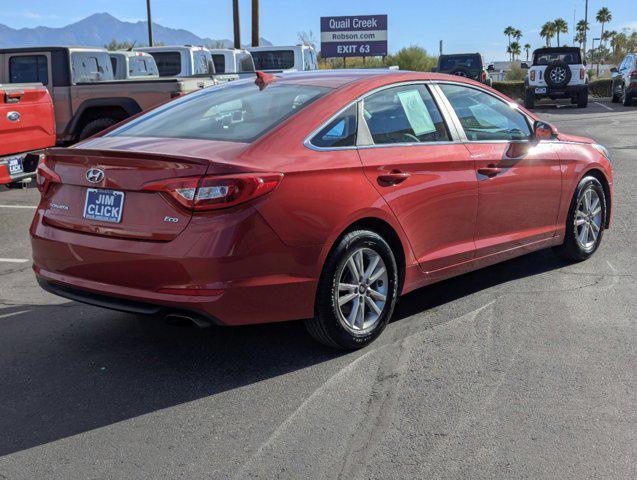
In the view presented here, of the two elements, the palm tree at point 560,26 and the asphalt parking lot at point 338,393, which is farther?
the palm tree at point 560,26

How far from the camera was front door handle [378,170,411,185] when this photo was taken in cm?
464

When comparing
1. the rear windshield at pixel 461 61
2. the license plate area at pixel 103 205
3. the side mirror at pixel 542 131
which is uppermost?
the rear windshield at pixel 461 61

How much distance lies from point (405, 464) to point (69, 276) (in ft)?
7.07

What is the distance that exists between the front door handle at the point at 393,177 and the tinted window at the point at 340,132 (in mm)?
266

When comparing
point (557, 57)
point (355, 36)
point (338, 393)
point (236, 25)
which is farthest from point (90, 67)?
point (355, 36)

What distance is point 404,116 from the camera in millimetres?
5055

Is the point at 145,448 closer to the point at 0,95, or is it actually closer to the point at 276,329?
the point at 276,329

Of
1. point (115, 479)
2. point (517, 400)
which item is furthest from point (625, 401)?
point (115, 479)

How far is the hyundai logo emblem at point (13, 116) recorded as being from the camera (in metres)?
8.44

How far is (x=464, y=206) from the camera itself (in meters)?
5.25

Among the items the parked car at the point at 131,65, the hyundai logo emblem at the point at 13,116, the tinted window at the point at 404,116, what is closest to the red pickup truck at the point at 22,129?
the hyundai logo emblem at the point at 13,116

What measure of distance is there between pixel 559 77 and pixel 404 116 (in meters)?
22.4

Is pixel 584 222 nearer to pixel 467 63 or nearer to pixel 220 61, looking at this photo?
pixel 220 61

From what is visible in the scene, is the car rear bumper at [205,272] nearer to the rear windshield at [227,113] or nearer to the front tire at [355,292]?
the front tire at [355,292]
